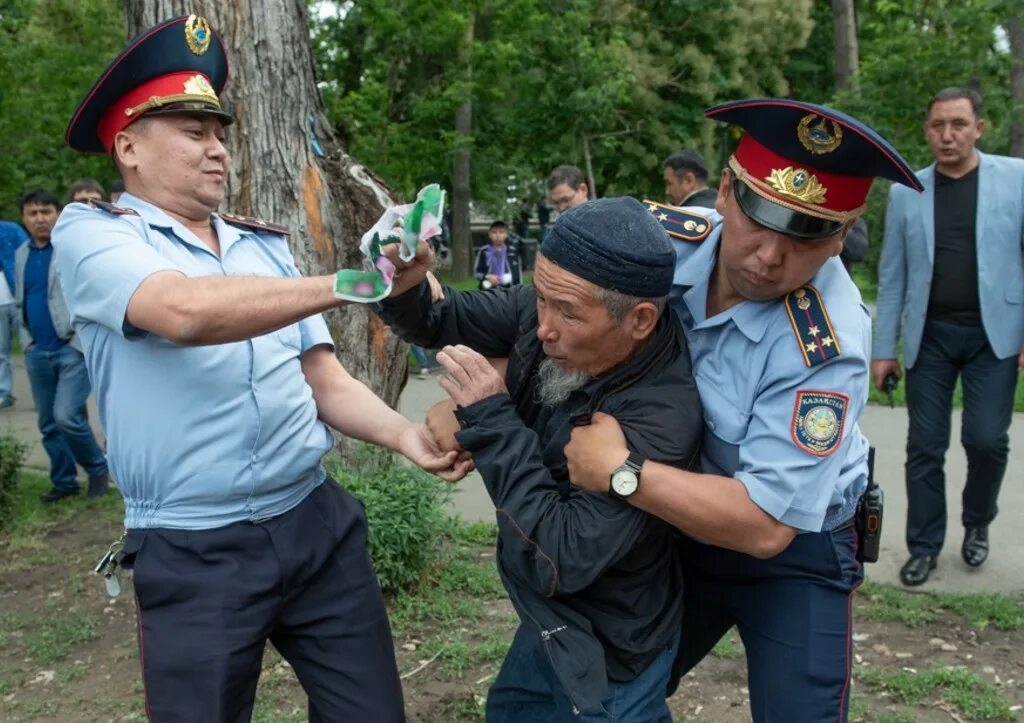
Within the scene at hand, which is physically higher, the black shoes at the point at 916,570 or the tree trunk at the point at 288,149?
the tree trunk at the point at 288,149

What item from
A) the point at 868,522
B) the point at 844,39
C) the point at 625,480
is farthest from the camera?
the point at 844,39

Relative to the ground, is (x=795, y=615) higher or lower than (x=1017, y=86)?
lower

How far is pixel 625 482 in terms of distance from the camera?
2090 mm

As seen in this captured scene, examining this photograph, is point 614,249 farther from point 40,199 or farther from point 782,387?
point 40,199

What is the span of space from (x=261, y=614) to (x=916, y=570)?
3.56 m

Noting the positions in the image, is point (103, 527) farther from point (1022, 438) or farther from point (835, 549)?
point (1022, 438)

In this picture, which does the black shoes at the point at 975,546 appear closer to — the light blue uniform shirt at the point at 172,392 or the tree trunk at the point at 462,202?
the light blue uniform shirt at the point at 172,392

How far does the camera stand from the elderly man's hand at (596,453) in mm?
2098

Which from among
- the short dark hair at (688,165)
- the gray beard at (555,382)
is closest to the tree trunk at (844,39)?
the short dark hair at (688,165)

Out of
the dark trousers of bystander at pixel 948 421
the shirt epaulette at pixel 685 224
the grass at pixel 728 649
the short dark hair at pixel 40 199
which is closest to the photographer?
the shirt epaulette at pixel 685 224

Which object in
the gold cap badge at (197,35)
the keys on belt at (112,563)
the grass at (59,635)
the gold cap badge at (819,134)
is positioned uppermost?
the gold cap badge at (197,35)

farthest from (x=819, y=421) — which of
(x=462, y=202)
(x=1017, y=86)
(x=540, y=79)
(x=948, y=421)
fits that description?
(x=462, y=202)

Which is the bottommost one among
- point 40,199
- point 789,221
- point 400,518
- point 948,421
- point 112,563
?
point 400,518

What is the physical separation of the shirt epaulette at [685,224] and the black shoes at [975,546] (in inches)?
128
